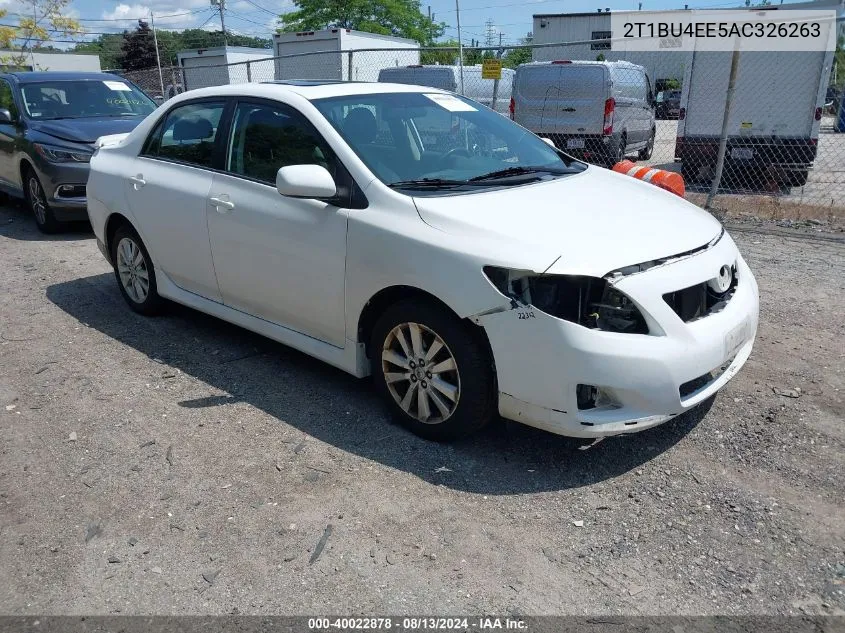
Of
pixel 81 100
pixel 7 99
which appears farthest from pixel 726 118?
pixel 7 99

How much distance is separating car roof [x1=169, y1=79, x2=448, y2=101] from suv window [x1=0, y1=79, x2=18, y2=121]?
565 centimetres

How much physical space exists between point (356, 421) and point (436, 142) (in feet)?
5.64

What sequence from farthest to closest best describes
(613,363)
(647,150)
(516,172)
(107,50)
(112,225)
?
(107,50), (647,150), (112,225), (516,172), (613,363)

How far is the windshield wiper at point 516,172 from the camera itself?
4.13 m

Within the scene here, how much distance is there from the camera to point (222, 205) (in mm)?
4566

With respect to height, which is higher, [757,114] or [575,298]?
[757,114]

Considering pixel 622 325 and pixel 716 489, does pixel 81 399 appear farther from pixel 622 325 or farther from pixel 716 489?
pixel 716 489

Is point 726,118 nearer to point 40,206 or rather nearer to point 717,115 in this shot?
point 717,115

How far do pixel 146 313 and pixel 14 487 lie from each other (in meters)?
2.39

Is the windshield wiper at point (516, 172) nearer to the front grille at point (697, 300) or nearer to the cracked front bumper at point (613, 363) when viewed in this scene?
the cracked front bumper at point (613, 363)

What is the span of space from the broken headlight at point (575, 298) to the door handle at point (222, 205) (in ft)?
6.36

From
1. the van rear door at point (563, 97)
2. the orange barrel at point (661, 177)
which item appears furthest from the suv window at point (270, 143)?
the van rear door at point (563, 97)

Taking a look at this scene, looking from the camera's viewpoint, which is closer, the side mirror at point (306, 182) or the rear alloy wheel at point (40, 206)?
the side mirror at point (306, 182)

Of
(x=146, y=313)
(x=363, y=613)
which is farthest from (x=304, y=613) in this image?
(x=146, y=313)
